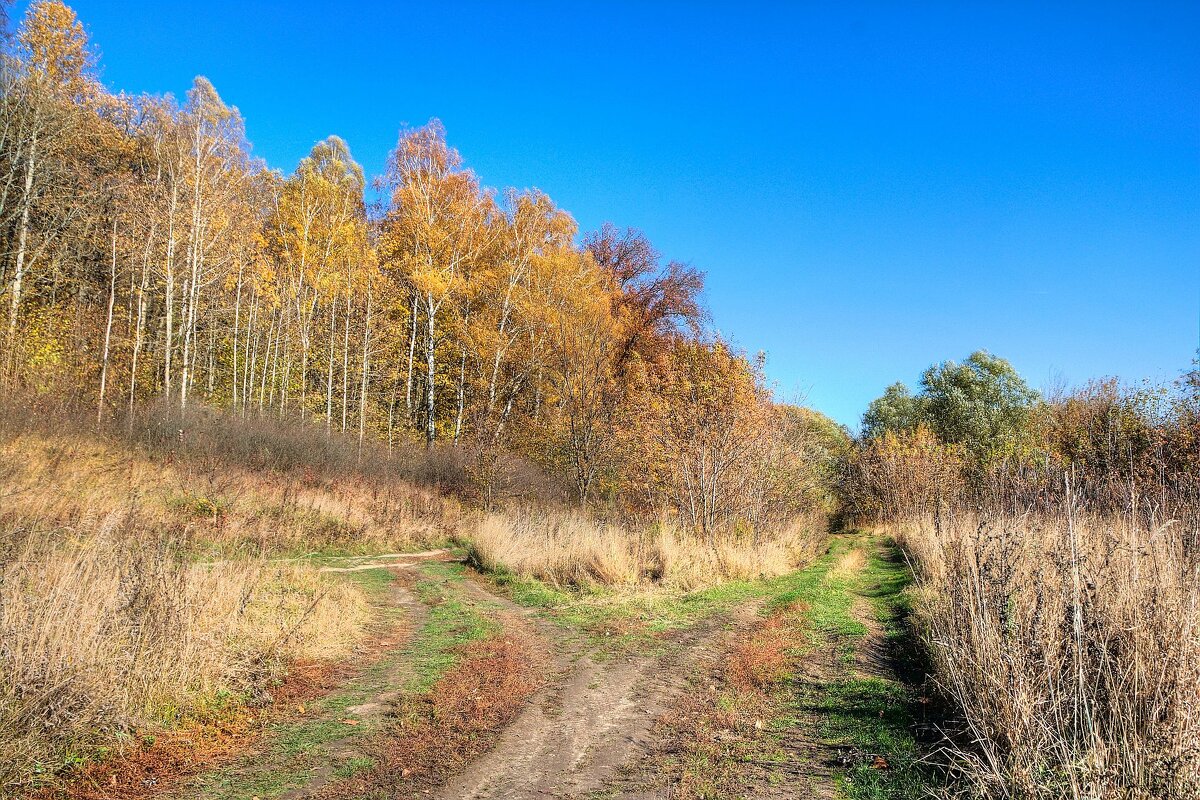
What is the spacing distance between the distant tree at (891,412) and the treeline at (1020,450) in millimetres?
156

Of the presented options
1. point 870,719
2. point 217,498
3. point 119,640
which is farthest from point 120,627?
point 217,498

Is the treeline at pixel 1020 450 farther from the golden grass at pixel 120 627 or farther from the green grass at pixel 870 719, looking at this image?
the golden grass at pixel 120 627

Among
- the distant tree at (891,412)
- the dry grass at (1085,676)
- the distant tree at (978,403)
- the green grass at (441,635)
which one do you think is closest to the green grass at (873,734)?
the dry grass at (1085,676)

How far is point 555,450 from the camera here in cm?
2197

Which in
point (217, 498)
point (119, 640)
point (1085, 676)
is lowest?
point (119, 640)

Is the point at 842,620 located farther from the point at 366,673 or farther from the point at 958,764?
the point at 366,673

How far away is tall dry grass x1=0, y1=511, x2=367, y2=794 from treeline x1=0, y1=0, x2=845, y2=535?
1000 centimetres

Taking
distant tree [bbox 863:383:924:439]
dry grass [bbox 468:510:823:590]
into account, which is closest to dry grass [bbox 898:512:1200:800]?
dry grass [bbox 468:510:823:590]

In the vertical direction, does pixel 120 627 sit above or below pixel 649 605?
above

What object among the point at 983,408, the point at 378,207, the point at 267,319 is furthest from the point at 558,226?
the point at 983,408

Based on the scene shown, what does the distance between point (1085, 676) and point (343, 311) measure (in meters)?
29.8

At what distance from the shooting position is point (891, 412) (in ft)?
164

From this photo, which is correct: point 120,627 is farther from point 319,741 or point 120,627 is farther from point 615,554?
point 615,554

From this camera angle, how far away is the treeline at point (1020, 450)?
928cm
